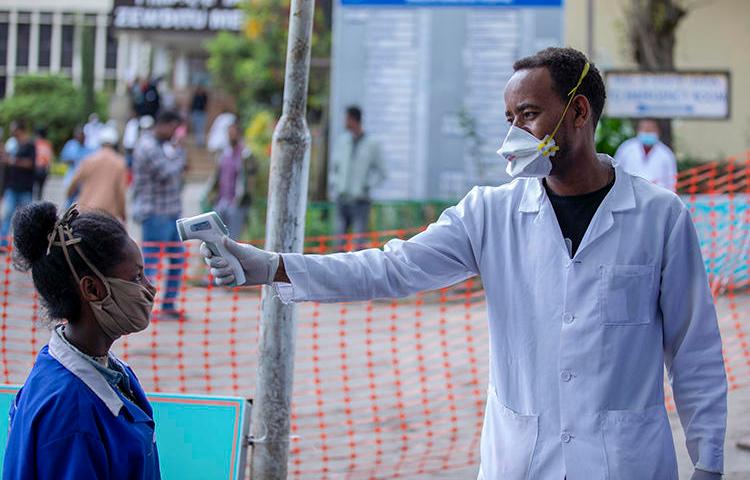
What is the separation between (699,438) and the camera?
3.01 m

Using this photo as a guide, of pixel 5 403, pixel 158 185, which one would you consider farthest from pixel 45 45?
pixel 5 403

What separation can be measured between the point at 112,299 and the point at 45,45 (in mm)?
56930

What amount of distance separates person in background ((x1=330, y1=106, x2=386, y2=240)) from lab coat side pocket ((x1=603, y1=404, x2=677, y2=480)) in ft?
32.0

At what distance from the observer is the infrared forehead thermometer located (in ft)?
9.23

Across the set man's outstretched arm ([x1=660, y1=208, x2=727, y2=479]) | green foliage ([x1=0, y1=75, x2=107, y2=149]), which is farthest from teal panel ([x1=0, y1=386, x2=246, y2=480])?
green foliage ([x1=0, y1=75, x2=107, y2=149])

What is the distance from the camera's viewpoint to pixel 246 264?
2.97m

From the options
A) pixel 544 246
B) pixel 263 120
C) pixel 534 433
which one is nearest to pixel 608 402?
pixel 534 433

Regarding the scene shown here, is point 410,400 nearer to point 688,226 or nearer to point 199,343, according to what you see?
point 199,343

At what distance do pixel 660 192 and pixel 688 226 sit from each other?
0.42 feet

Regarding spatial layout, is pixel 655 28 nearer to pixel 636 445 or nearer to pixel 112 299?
pixel 636 445

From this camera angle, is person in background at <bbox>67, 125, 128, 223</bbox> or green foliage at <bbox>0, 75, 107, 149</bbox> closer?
person in background at <bbox>67, 125, 128, 223</bbox>

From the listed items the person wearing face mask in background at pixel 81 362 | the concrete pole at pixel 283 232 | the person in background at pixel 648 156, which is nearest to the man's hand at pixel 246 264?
the person wearing face mask in background at pixel 81 362

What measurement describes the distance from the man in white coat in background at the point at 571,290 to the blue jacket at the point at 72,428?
1.42 feet

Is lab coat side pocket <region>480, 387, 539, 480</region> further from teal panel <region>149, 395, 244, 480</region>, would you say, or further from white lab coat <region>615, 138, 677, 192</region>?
white lab coat <region>615, 138, 677, 192</region>
